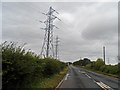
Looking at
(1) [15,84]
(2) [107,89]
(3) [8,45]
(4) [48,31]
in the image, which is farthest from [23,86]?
(4) [48,31]

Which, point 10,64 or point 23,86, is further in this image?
point 23,86

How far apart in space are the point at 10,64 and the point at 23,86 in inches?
125

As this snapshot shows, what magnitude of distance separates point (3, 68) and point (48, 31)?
21.4 m

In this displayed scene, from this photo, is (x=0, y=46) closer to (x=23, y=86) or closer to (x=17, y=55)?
(x=17, y=55)

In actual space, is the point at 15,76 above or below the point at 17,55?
below

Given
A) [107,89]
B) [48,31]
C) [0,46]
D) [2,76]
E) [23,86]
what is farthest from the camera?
[48,31]

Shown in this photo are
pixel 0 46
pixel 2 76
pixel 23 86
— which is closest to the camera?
pixel 2 76

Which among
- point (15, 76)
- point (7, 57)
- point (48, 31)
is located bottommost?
point (15, 76)

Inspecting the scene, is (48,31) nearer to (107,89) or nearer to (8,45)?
(107,89)

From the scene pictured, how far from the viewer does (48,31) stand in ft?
111

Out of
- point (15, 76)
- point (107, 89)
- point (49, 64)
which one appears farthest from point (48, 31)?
point (15, 76)

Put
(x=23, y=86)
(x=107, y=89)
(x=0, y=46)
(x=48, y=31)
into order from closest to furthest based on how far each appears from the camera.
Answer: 1. (x=0, y=46)
2. (x=23, y=86)
3. (x=107, y=89)
4. (x=48, y=31)

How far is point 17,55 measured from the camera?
545 inches

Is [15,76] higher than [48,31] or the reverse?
the reverse
